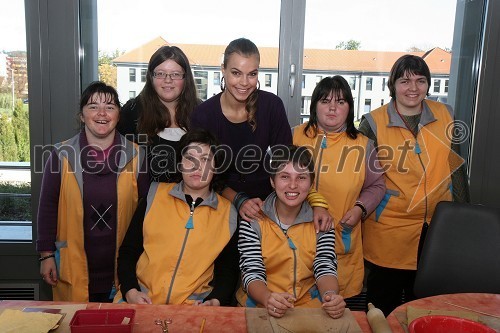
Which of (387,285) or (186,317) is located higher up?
(186,317)

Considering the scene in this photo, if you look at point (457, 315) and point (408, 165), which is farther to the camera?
point (408, 165)

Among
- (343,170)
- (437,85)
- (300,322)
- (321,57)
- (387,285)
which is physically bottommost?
(387,285)

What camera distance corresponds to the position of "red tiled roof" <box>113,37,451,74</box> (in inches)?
103

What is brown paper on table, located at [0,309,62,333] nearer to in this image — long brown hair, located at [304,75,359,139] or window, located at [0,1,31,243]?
long brown hair, located at [304,75,359,139]

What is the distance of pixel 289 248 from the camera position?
1725 millimetres

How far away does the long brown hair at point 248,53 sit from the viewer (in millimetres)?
1931

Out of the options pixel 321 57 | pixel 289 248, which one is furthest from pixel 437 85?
pixel 289 248

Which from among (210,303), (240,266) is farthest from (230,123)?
(210,303)

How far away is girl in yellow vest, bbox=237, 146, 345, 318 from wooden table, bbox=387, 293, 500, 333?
345 mm

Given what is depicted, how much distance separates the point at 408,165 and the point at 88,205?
1.50m

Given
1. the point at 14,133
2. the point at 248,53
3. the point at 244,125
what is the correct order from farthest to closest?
the point at 14,133, the point at 244,125, the point at 248,53

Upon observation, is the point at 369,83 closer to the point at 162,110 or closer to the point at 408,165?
the point at 408,165

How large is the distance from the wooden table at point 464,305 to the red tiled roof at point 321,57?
159 centimetres

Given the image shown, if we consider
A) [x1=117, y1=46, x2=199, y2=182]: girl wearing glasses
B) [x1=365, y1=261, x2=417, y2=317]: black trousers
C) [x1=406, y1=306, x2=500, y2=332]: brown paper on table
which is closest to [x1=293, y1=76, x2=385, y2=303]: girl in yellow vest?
[x1=365, y1=261, x2=417, y2=317]: black trousers
